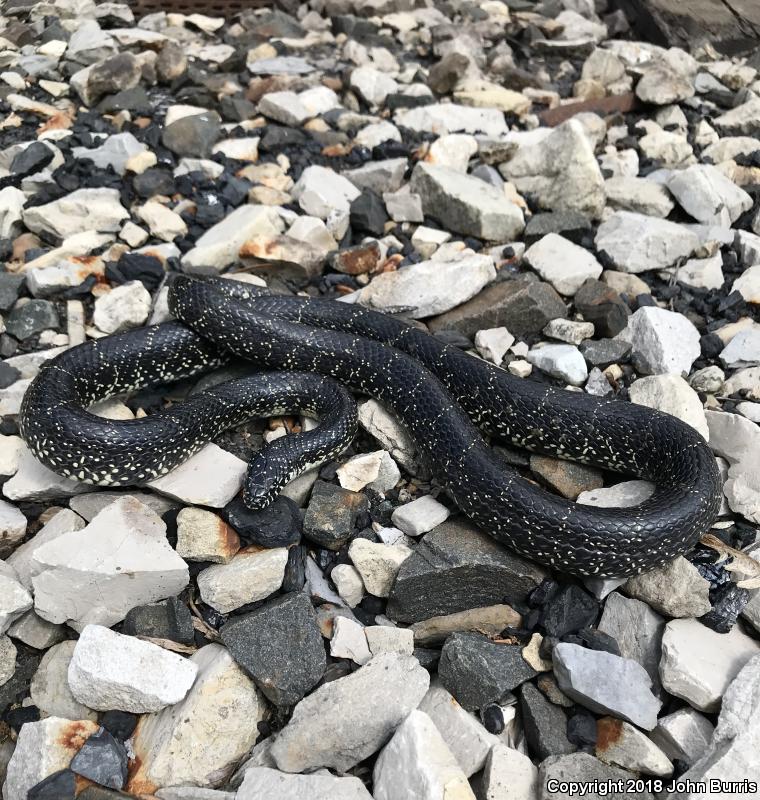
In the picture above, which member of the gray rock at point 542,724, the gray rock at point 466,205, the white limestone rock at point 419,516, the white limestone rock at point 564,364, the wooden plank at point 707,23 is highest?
the wooden plank at point 707,23

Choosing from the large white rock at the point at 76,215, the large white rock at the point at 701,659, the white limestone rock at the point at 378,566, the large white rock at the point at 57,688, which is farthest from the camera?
the large white rock at the point at 76,215

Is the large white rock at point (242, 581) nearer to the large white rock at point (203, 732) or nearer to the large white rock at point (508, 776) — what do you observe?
the large white rock at point (203, 732)

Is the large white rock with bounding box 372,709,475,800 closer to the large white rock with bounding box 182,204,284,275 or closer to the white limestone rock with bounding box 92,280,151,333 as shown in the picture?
the white limestone rock with bounding box 92,280,151,333

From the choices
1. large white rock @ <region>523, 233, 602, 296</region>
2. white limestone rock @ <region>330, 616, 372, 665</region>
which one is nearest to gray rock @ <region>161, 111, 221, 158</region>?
large white rock @ <region>523, 233, 602, 296</region>

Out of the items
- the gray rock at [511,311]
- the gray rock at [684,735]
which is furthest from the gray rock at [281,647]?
the gray rock at [511,311]

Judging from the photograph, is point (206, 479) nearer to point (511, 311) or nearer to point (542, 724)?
point (542, 724)

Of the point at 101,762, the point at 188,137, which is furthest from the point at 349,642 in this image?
the point at 188,137
